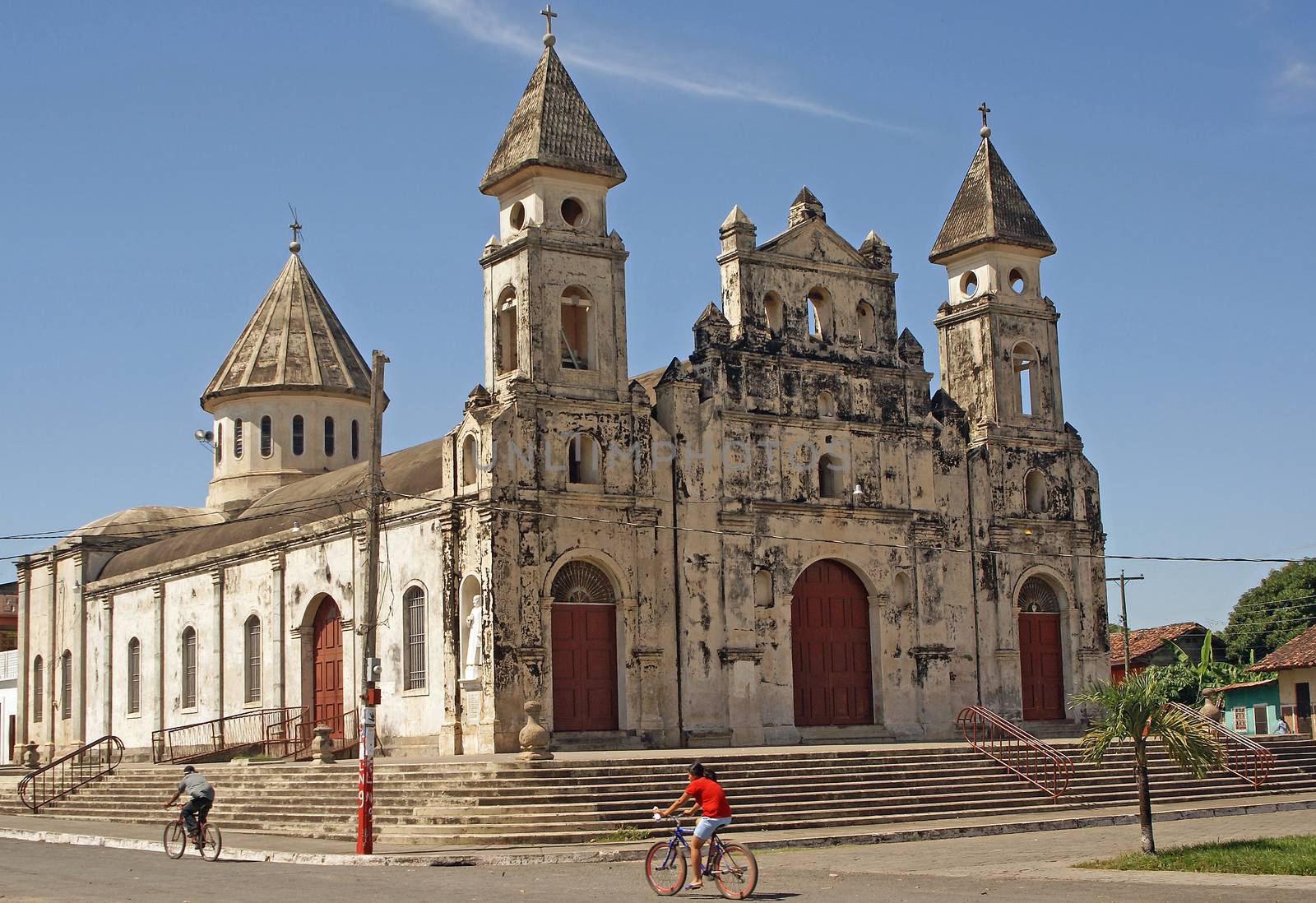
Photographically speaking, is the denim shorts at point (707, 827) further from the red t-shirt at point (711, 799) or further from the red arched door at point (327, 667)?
the red arched door at point (327, 667)

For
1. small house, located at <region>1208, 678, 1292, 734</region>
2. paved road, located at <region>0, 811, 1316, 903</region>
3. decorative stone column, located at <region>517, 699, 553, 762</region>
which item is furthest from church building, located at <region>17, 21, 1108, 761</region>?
small house, located at <region>1208, 678, 1292, 734</region>

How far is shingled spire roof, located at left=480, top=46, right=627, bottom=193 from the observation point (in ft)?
108

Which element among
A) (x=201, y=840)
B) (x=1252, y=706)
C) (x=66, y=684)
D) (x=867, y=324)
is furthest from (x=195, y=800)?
(x=1252, y=706)

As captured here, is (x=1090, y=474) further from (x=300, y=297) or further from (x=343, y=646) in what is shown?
(x=300, y=297)

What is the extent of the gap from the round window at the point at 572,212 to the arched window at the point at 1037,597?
44.1 feet

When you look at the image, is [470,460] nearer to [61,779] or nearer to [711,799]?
[61,779]

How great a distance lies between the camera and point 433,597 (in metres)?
32.8

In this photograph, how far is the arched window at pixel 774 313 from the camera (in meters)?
35.4

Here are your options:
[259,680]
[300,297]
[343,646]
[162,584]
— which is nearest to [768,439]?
[343,646]

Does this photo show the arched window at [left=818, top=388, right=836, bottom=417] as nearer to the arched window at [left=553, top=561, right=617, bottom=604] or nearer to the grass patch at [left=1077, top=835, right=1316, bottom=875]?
the arched window at [left=553, top=561, right=617, bottom=604]

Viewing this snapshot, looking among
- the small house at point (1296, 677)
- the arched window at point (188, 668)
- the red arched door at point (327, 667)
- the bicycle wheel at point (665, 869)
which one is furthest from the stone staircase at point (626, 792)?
the small house at point (1296, 677)

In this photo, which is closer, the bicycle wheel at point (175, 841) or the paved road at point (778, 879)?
the paved road at point (778, 879)

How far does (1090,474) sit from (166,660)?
78.7 feet

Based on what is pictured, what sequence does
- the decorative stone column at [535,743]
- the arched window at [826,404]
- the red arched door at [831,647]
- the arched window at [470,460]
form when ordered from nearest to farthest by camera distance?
1. the decorative stone column at [535,743]
2. the arched window at [470,460]
3. the red arched door at [831,647]
4. the arched window at [826,404]
